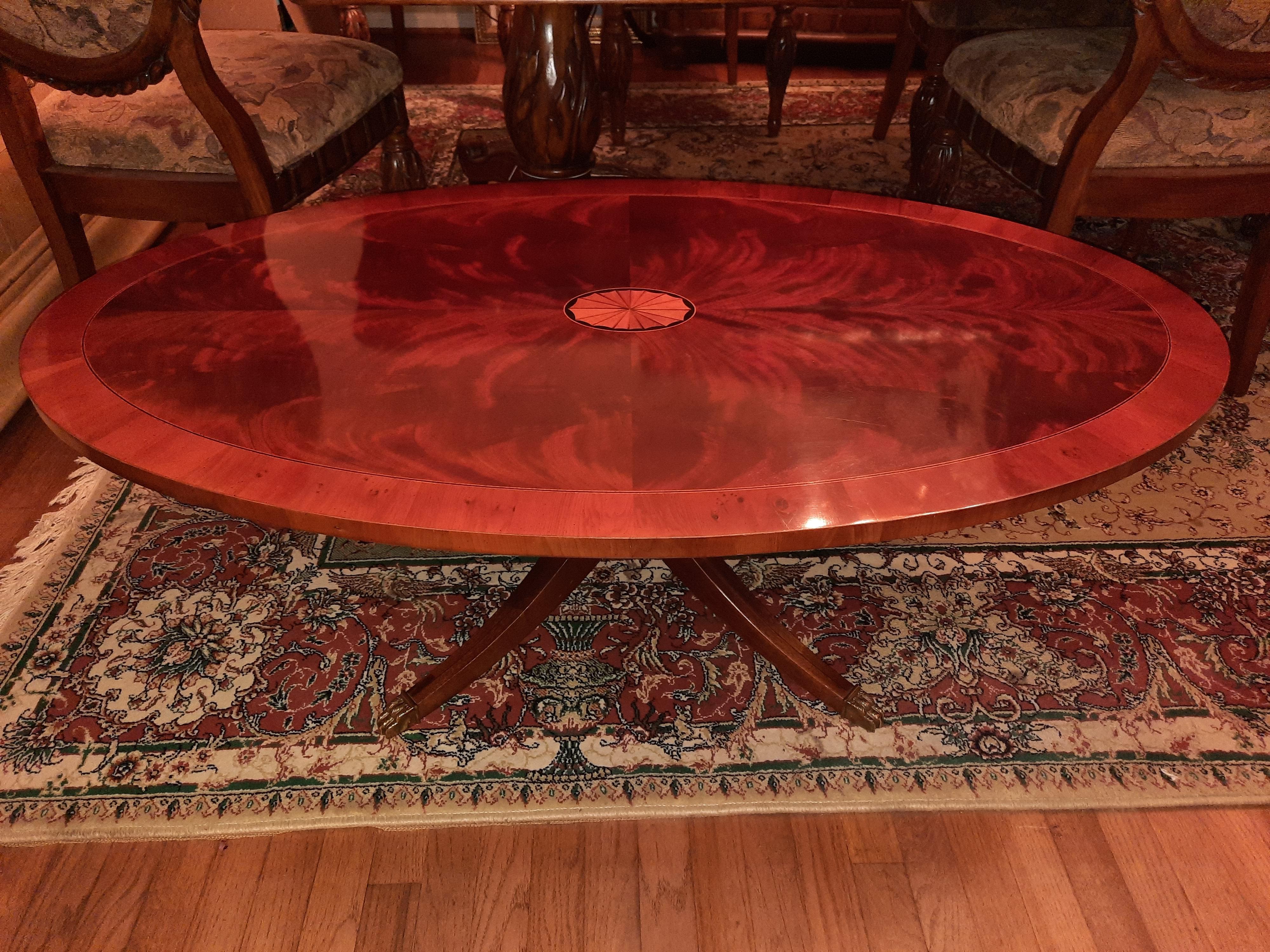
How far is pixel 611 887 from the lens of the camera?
0.98 m

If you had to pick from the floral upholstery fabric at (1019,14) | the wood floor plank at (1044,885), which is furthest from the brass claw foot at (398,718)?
the floral upholstery fabric at (1019,14)

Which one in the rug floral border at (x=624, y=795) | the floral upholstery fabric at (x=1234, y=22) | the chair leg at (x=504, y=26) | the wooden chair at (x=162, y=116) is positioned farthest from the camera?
the chair leg at (x=504, y=26)

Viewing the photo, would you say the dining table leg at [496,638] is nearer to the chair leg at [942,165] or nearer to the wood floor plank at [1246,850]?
the wood floor plank at [1246,850]

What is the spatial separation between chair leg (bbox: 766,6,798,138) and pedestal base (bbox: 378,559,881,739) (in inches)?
77.6

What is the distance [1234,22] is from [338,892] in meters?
1.59

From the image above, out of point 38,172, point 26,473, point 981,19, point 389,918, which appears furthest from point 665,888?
point 981,19

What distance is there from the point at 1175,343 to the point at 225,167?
4.74 ft

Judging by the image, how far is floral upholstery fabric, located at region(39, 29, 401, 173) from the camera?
1592mm

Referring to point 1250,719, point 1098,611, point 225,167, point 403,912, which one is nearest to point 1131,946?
point 1250,719

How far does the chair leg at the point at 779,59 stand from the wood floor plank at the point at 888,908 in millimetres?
2274

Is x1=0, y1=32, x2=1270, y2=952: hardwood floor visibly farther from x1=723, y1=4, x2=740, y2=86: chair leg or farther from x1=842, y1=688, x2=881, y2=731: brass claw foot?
x1=723, y1=4, x2=740, y2=86: chair leg

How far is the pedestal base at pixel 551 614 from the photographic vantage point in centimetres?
112

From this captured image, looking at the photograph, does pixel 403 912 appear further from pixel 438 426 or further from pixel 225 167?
pixel 225 167

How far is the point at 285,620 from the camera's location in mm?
1283
